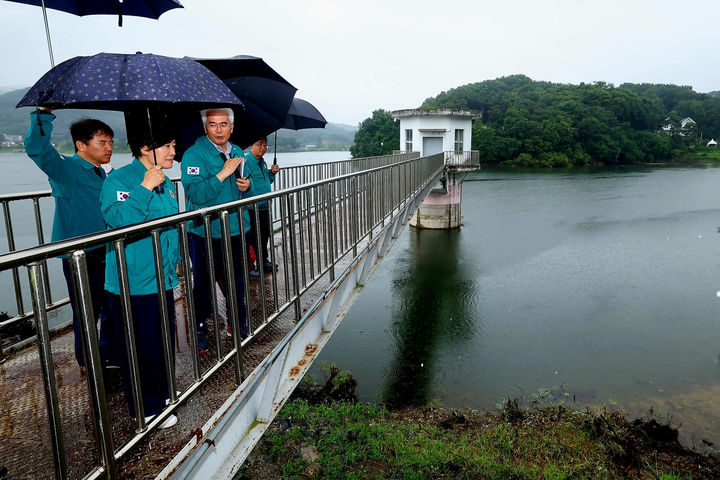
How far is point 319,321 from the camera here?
4.33m

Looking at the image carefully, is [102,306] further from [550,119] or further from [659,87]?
[659,87]

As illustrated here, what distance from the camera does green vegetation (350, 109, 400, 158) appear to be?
58.4 metres

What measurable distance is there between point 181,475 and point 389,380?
9.04m

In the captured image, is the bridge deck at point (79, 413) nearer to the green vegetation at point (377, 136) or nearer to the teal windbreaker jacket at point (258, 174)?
the teal windbreaker jacket at point (258, 174)

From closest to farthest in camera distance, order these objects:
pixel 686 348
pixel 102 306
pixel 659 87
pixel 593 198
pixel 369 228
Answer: pixel 102 306 < pixel 369 228 < pixel 686 348 < pixel 593 198 < pixel 659 87

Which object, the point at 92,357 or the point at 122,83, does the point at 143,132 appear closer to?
the point at 122,83

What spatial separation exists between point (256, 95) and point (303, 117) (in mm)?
2438

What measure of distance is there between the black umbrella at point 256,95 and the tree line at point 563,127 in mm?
54737

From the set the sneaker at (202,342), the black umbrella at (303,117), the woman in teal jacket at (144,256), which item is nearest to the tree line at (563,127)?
the black umbrella at (303,117)

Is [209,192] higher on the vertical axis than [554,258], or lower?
higher

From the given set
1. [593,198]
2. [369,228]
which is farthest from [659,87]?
[369,228]

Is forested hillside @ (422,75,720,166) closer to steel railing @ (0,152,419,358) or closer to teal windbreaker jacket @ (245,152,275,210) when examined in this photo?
steel railing @ (0,152,419,358)

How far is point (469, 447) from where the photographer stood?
289 inches

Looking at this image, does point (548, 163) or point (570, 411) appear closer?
point (570, 411)
